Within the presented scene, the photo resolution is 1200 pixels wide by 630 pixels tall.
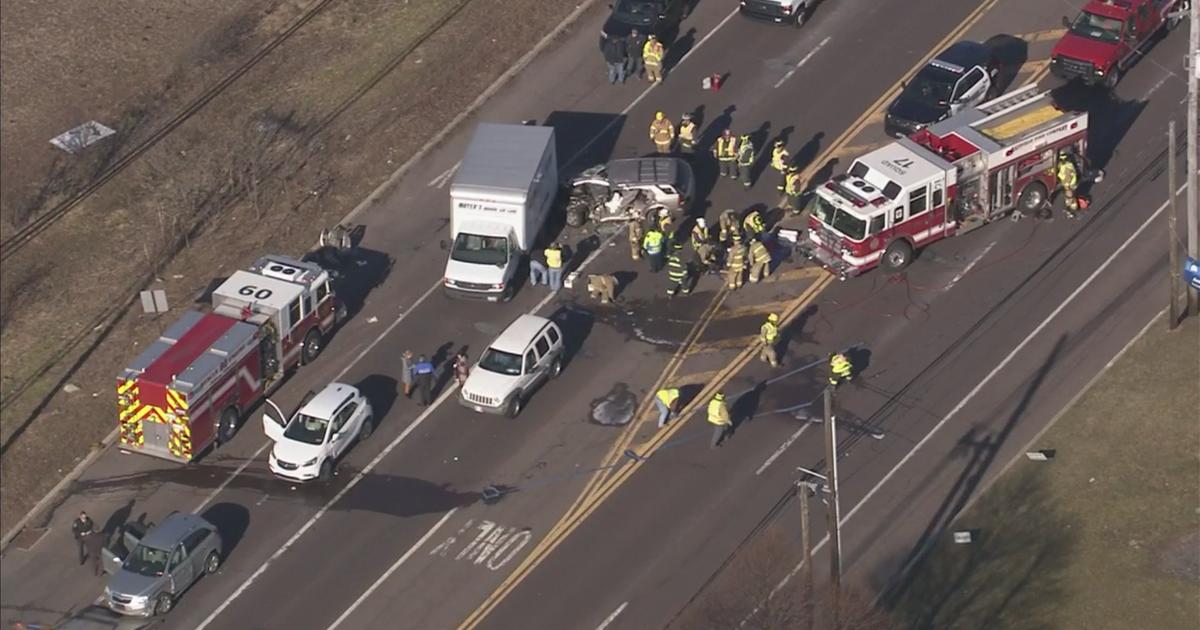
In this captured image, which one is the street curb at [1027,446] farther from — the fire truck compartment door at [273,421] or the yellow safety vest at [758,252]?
the fire truck compartment door at [273,421]

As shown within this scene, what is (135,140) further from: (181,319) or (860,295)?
(860,295)

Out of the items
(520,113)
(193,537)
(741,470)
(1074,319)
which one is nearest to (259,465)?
(193,537)

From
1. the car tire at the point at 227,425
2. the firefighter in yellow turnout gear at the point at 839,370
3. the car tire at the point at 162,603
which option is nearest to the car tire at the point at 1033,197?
the firefighter in yellow turnout gear at the point at 839,370

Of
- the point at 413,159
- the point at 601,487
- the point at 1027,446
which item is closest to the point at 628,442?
the point at 601,487

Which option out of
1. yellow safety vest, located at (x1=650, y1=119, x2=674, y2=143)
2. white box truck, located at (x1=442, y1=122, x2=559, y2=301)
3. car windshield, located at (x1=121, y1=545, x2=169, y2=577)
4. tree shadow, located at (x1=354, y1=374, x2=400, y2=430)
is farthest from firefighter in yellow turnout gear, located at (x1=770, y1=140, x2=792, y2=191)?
car windshield, located at (x1=121, y1=545, x2=169, y2=577)

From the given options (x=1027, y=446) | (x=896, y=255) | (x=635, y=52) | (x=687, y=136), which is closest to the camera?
(x=1027, y=446)

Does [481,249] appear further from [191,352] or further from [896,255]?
[896,255]
